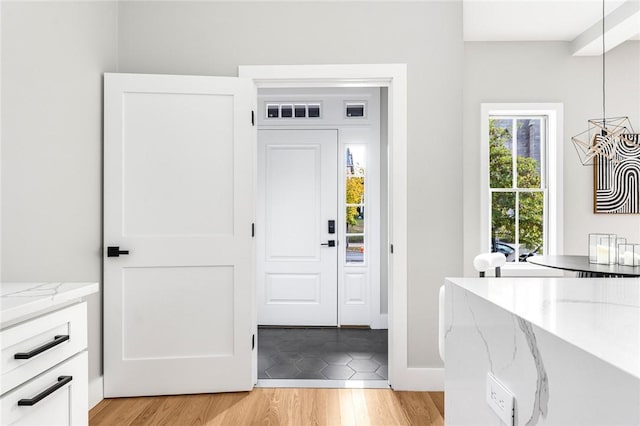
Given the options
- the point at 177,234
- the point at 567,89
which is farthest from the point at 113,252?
the point at 567,89

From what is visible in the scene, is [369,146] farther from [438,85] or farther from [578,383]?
[578,383]

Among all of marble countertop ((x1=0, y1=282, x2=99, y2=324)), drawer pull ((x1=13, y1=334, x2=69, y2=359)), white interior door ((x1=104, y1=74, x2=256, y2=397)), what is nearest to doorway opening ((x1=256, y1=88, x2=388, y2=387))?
white interior door ((x1=104, y1=74, x2=256, y2=397))

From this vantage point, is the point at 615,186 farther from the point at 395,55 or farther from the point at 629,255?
the point at 395,55

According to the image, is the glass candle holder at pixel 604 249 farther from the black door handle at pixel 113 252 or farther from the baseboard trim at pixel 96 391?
the baseboard trim at pixel 96 391

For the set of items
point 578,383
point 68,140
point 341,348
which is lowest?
point 341,348

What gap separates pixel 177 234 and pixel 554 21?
3.38m

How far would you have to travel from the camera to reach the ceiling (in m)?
2.92

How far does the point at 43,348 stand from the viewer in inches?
44.8

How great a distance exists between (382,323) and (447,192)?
6.23 ft

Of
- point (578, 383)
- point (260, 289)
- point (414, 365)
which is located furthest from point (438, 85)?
point (260, 289)

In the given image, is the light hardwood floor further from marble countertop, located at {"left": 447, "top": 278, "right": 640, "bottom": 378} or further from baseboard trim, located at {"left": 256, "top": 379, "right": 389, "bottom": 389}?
marble countertop, located at {"left": 447, "top": 278, "right": 640, "bottom": 378}

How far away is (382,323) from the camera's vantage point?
396cm

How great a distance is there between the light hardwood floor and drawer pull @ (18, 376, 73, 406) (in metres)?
1.06

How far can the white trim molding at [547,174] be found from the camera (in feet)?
11.5
